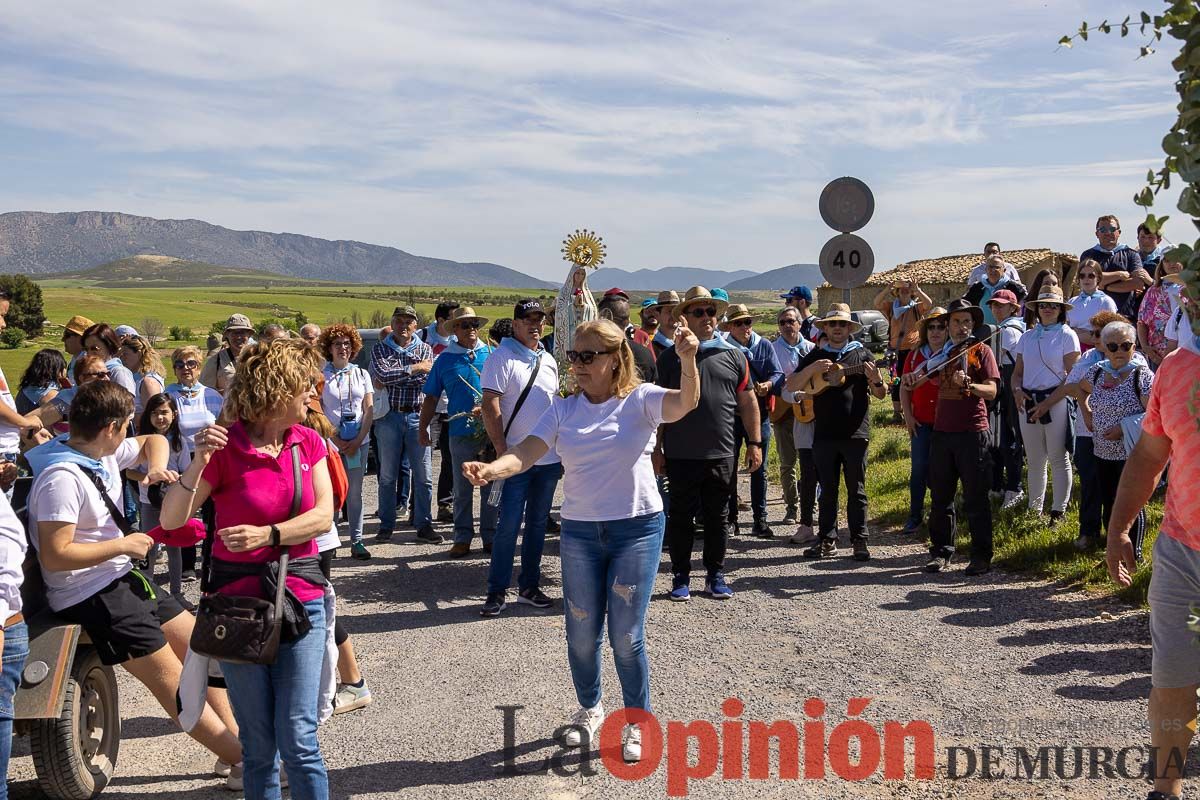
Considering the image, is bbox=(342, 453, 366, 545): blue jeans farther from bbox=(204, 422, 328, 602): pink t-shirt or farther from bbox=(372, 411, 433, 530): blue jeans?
bbox=(204, 422, 328, 602): pink t-shirt

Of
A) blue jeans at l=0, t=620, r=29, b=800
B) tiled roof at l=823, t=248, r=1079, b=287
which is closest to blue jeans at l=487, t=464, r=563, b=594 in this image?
blue jeans at l=0, t=620, r=29, b=800

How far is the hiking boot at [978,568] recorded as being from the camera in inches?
315

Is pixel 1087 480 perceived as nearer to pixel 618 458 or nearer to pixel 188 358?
pixel 618 458

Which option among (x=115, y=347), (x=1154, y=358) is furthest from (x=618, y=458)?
(x=115, y=347)

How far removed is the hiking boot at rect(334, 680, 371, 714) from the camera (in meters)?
5.52

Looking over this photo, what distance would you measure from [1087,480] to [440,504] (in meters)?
6.43

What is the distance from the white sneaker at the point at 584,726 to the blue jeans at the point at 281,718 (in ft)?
5.01

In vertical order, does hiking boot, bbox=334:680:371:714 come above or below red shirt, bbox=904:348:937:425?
below

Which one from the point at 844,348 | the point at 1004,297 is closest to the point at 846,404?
the point at 844,348

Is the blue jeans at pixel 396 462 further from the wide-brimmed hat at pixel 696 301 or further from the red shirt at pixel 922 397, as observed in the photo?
the red shirt at pixel 922 397

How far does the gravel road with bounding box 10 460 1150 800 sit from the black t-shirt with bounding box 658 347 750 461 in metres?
1.12

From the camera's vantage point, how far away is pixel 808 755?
480 cm

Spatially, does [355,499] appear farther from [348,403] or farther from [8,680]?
[8,680]

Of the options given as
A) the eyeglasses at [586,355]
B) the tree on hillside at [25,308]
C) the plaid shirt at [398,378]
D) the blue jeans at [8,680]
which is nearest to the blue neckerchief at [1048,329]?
the plaid shirt at [398,378]
